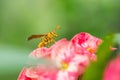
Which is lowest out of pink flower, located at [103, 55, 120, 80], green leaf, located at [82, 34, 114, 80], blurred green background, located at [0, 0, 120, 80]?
pink flower, located at [103, 55, 120, 80]

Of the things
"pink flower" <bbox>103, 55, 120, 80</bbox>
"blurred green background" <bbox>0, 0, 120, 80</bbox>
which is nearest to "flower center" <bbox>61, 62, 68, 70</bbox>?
"pink flower" <bbox>103, 55, 120, 80</bbox>

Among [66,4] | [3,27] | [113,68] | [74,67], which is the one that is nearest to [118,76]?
[113,68]

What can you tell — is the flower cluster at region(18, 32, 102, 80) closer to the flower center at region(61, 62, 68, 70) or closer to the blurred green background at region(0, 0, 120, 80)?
the flower center at region(61, 62, 68, 70)

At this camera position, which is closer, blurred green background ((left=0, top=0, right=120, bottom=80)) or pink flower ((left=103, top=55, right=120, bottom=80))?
pink flower ((left=103, top=55, right=120, bottom=80))

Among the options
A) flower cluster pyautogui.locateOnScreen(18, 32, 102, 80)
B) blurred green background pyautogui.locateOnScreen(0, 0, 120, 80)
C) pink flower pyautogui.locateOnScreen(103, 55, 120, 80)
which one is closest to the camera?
pink flower pyautogui.locateOnScreen(103, 55, 120, 80)

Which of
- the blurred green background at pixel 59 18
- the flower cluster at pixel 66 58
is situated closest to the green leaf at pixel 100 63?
the flower cluster at pixel 66 58

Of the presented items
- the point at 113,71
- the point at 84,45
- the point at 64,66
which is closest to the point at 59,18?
the point at 84,45
